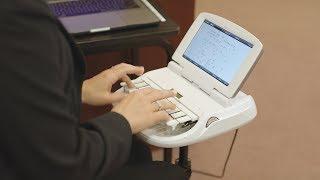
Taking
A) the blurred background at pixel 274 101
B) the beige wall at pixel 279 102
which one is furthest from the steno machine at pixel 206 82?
the beige wall at pixel 279 102

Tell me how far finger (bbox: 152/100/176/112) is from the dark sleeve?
25 centimetres

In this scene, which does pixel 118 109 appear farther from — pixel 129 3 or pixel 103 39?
pixel 129 3

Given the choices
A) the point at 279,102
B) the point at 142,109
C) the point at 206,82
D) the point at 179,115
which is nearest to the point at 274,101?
the point at 279,102

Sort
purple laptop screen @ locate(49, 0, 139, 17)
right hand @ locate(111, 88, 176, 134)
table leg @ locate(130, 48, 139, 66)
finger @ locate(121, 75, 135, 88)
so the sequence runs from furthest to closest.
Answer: table leg @ locate(130, 48, 139, 66), purple laptop screen @ locate(49, 0, 139, 17), finger @ locate(121, 75, 135, 88), right hand @ locate(111, 88, 176, 134)

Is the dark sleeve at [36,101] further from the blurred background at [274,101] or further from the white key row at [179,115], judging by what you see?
the blurred background at [274,101]

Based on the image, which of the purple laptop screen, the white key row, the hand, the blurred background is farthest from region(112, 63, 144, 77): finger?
the blurred background

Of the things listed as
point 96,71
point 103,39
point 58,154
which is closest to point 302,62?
point 96,71

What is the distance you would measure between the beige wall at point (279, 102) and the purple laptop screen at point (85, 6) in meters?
0.87

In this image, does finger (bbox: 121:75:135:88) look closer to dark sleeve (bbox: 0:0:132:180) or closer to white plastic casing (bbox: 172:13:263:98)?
white plastic casing (bbox: 172:13:263:98)

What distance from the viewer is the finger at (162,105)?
101cm

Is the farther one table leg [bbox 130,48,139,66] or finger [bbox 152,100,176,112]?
table leg [bbox 130,48,139,66]

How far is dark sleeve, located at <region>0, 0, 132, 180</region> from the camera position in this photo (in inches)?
Result: 26.2

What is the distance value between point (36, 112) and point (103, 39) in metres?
0.58

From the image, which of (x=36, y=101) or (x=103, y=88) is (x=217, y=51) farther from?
(x=36, y=101)
